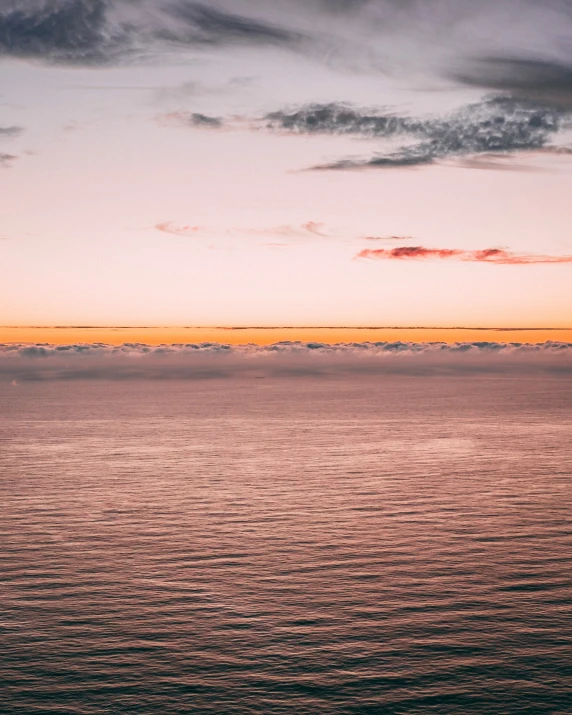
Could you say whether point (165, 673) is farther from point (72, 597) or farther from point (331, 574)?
point (331, 574)

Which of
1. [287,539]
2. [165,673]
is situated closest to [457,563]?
[287,539]

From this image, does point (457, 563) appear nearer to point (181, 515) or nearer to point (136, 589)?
point (136, 589)

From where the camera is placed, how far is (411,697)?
53.3 m

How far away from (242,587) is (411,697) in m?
28.3

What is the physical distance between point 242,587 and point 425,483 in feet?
249

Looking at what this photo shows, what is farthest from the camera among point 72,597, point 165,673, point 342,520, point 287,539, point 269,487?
point 269,487

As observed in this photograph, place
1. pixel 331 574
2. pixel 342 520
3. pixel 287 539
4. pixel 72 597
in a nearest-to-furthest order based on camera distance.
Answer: pixel 72 597
pixel 331 574
pixel 287 539
pixel 342 520

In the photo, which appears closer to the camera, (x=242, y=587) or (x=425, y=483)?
(x=242, y=587)

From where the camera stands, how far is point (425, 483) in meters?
146

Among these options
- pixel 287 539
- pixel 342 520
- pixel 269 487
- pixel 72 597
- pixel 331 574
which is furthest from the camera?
pixel 269 487

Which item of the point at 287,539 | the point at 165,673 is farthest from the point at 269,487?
the point at 165,673

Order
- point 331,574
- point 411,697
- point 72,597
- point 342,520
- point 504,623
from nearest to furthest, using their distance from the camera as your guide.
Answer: point 411,697 → point 504,623 → point 72,597 → point 331,574 → point 342,520

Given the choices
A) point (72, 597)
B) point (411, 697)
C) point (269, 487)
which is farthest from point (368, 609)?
point (269, 487)

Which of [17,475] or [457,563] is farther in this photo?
[17,475]
